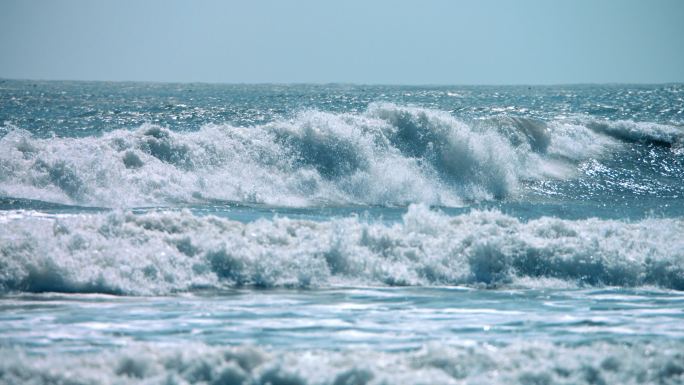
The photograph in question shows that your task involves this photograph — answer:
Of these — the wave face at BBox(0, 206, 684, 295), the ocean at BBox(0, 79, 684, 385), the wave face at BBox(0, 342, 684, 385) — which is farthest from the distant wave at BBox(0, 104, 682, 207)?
the wave face at BBox(0, 342, 684, 385)

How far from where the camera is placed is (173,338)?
24.1 feet

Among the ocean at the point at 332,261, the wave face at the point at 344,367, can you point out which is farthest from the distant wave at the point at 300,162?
the wave face at the point at 344,367

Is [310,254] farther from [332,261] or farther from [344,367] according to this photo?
[344,367]

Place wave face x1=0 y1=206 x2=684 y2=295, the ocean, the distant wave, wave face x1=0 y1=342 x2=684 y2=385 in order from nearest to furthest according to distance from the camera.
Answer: wave face x1=0 y1=342 x2=684 y2=385 < the ocean < wave face x1=0 y1=206 x2=684 y2=295 < the distant wave

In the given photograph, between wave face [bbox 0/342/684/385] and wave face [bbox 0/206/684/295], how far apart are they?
314 cm

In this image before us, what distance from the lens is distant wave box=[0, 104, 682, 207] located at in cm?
1667

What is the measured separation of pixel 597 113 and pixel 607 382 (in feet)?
123

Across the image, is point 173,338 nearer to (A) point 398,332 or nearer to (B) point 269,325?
(B) point 269,325

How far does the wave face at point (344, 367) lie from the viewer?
604 centimetres

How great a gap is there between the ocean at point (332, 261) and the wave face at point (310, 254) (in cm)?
3

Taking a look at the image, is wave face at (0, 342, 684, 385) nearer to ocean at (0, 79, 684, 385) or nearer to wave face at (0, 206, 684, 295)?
ocean at (0, 79, 684, 385)

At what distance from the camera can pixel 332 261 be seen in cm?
1071

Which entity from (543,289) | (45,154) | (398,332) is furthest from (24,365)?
(45,154)

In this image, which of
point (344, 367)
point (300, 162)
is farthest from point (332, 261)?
point (300, 162)
